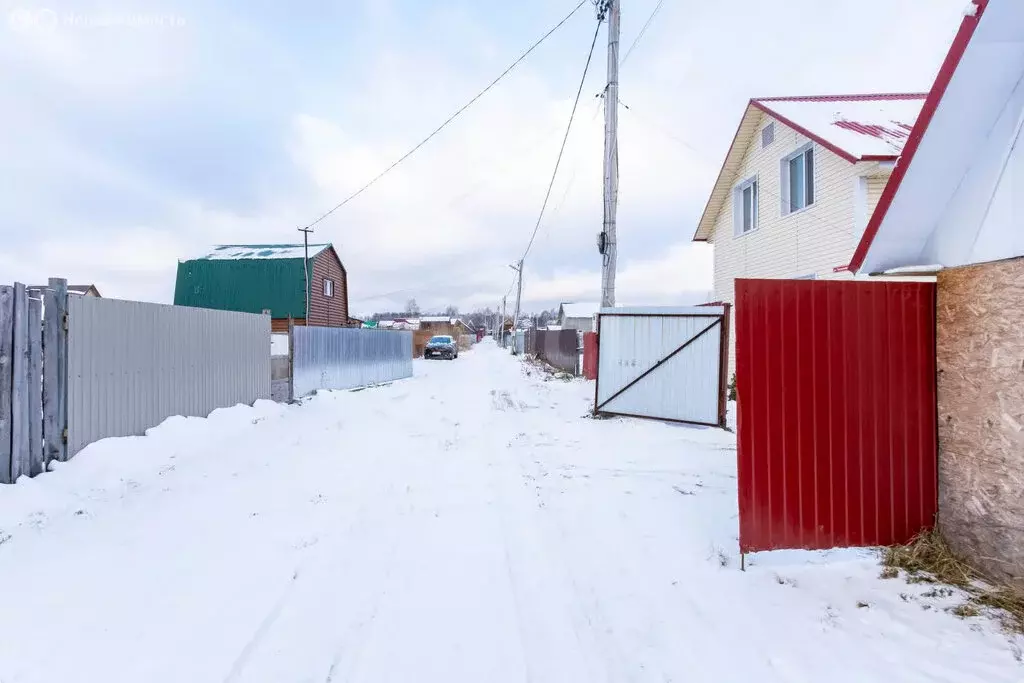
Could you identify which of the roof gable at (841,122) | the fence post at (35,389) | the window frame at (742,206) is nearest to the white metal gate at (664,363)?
the roof gable at (841,122)

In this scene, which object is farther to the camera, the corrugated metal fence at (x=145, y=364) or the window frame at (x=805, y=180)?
the window frame at (x=805, y=180)

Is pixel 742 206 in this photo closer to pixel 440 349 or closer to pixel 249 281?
pixel 440 349

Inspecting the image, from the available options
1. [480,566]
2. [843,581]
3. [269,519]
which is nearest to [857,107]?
[843,581]

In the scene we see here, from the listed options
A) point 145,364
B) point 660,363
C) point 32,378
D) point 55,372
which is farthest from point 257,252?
point 660,363

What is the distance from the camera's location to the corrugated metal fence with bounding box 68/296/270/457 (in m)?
5.70

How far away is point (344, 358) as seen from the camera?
14.4 m

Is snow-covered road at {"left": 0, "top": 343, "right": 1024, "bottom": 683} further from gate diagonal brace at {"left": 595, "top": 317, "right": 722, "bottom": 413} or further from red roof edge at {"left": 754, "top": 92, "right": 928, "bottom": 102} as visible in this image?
red roof edge at {"left": 754, "top": 92, "right": 928, "bottom": 102}

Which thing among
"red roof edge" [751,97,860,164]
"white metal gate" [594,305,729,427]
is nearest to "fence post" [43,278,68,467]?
"white metal gate" [594,305,729,427]

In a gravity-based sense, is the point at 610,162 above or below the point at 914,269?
above

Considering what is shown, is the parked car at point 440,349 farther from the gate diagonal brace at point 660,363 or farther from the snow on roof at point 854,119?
the gate diagonal brace at point 660,363

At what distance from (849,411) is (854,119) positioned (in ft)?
35.1

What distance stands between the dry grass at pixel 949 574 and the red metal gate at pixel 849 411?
0.16 meters

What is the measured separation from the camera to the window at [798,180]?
443 inches

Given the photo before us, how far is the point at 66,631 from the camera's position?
108 inches
